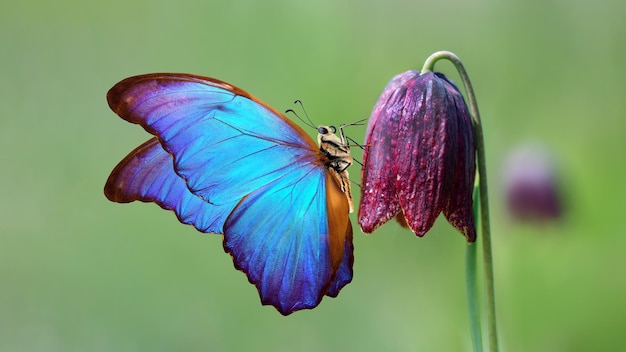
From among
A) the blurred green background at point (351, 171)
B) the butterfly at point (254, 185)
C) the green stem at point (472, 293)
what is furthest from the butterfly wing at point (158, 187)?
the blurred green background at point (351, 171)

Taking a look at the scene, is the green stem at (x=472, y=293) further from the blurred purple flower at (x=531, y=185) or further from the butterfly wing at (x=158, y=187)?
the blurred purple flower at (x=531, y=185)

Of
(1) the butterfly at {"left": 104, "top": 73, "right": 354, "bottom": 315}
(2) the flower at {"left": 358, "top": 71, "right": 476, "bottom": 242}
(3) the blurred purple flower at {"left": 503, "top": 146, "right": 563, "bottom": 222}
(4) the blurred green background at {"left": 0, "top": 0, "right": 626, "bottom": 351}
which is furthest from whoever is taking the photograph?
(3) the blurred purple flower at {"left": 503, "top": 146, "right": 563, "bottom": 222}

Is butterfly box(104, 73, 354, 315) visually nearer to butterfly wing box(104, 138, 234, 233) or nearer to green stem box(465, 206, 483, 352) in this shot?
butterfly wing box(104, 138, 234, 233)

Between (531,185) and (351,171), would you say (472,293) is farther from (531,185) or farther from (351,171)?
(531,185)

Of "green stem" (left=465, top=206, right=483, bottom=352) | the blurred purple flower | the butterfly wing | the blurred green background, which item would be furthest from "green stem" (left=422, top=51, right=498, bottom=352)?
the blurred purple flower


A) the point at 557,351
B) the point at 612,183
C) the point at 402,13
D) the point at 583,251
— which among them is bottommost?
the point at 557,351

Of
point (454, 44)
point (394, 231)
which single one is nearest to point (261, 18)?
point (454, 44)

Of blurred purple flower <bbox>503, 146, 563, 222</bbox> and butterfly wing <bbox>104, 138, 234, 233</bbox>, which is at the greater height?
blurred purple flower <bbox>503, 146, 563, 222</bbox>

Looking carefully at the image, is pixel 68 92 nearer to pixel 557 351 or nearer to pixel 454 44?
pixel 454 44
